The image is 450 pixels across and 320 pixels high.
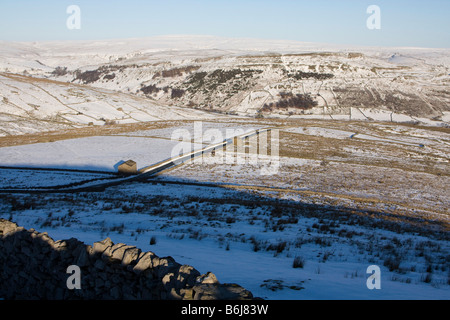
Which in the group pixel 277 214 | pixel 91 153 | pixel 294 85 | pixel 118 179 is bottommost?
pixel 118 179

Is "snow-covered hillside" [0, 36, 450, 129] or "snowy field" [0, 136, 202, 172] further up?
"snow-covered hillside" [0, 36, 450, 129]

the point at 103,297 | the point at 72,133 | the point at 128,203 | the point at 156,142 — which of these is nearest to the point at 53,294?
the point at 103,297

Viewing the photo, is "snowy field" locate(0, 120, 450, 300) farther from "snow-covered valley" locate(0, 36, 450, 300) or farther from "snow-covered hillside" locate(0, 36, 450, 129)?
"snow-covered hillside" locate(0, 36, 450, 129)

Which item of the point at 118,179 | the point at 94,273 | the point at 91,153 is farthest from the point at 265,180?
the point at 94,273

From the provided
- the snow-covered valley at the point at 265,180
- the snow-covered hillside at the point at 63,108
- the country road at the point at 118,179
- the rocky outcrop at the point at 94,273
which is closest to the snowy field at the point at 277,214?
the snow-covered valley at the point at 265,180

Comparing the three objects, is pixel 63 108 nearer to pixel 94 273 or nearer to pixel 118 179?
pixel 118 179

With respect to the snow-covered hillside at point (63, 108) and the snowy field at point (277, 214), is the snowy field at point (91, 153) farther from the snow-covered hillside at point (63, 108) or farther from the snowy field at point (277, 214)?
the snow-covered hillside at point (63, 108)

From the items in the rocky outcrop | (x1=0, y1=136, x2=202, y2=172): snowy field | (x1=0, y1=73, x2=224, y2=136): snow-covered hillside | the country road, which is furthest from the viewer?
(x1=0, y1=73, x2=224, y2=136): snow-covered hillside

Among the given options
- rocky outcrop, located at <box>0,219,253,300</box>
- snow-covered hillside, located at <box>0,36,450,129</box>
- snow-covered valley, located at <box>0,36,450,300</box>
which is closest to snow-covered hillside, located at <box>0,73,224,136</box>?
snow-covered valley, located at <box>0,36,450,300</box>
